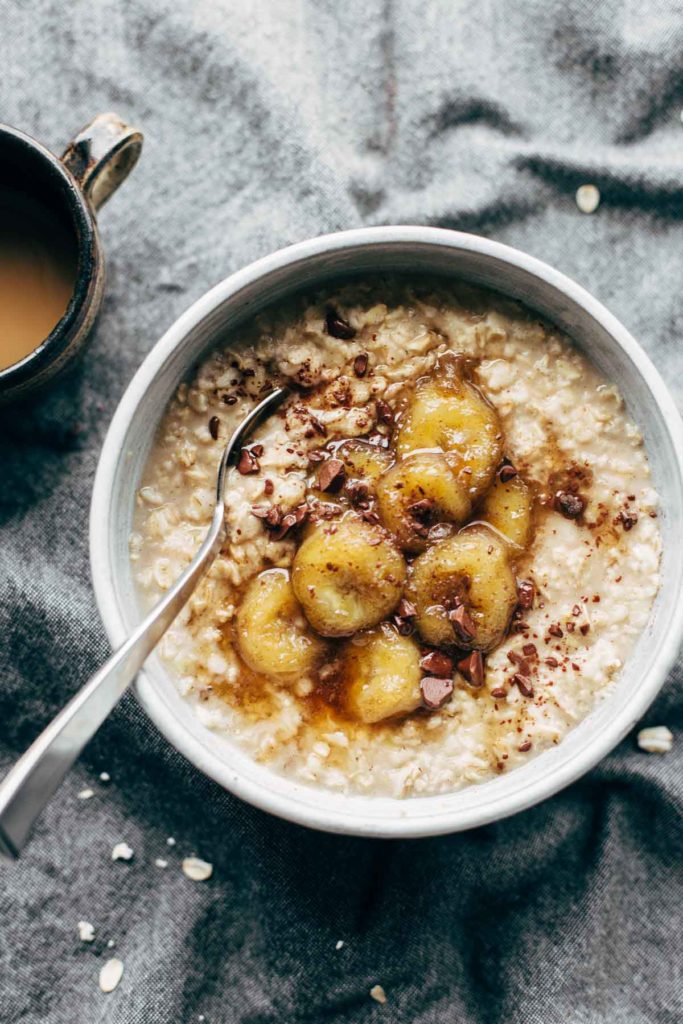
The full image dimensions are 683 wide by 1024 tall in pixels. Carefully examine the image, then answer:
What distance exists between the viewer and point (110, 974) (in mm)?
1473

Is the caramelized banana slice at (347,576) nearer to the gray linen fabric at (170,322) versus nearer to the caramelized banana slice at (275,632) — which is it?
the caramelized banana slice at (275,632)

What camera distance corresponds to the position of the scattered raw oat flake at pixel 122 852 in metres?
1.47

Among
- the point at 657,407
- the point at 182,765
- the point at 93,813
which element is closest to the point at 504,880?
the point at 182,765

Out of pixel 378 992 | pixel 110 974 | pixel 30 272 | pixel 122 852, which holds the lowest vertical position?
pixel 378 992

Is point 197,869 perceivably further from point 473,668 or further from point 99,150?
point 99,150

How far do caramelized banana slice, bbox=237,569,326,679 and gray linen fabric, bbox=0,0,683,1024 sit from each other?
1.04ft

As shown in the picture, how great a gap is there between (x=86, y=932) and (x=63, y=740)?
0.67 metres

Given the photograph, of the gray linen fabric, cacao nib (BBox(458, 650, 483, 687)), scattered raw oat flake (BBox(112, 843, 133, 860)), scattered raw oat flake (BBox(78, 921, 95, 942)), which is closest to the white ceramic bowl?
cacao nib (BBox(458, 650, 483, 687))

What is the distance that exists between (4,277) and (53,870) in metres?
0.84

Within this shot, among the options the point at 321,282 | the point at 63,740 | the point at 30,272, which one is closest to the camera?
the point at 63,740

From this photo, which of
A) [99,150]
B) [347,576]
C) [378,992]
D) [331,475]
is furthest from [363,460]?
[378,992]

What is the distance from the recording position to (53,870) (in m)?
1.48

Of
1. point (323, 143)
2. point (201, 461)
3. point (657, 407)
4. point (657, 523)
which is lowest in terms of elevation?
point (657, 523)

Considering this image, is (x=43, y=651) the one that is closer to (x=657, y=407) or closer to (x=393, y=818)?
(x=393, y=818)
